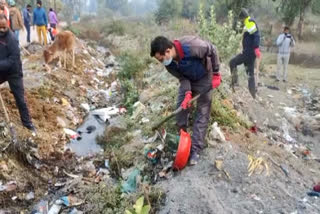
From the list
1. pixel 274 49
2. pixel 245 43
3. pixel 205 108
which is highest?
pixel 245 43

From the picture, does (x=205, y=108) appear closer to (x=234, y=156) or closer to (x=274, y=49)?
(x=234, y=156)

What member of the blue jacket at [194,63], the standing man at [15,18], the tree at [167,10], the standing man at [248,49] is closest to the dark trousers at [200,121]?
the blue jacket at [194,63]

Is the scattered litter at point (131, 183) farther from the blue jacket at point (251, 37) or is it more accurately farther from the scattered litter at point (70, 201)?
the blue jacket at point (251, 37)

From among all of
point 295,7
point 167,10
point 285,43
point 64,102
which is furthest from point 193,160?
point 167,10

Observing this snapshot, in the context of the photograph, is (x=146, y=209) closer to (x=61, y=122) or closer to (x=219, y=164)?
(x=219, y=164)

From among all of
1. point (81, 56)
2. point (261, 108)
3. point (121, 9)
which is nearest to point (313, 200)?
point (261, 108)

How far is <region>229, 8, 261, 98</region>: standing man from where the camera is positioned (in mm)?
6410

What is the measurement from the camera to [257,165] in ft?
12.5

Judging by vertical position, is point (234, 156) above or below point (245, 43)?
below

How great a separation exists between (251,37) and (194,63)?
10.8 ft

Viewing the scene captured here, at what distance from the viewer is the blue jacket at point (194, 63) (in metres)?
3.56

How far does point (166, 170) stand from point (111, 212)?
839 millimetres

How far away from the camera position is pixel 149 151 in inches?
171

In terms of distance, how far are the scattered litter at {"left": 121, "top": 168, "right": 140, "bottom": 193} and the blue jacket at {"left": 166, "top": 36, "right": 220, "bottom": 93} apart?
1.25 metres
